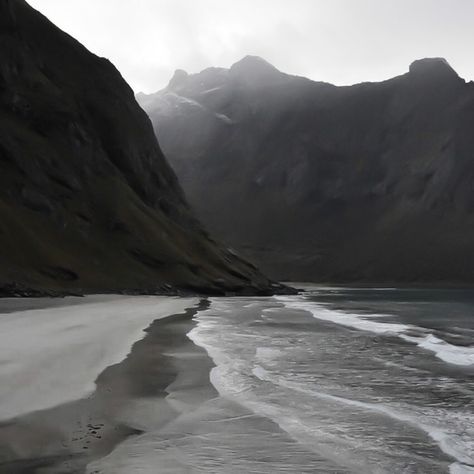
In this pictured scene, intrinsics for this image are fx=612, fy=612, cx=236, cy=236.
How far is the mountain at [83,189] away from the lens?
9106 centimetres

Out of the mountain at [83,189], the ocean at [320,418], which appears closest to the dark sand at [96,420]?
the ocean at [320,418]

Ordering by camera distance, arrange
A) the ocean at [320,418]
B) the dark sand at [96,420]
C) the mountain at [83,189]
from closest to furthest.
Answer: the dark sand at [96,420]
the ocean at [320,418]
the mountain at [83,189]

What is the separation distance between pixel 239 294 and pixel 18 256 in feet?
160

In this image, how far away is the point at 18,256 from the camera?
271ft

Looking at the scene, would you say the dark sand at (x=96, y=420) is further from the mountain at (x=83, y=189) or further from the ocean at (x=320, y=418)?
the mountain at (x=83, y=189)

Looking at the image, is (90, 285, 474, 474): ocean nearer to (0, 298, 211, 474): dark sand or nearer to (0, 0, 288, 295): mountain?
(0, 298, 211, 474): dark sand

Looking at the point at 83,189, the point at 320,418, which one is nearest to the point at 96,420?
the point at 320,418

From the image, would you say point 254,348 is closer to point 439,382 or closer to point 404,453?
point 439,382

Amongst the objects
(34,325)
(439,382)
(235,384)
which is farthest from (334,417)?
(34,325)

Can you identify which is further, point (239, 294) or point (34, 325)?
point (239, 294)

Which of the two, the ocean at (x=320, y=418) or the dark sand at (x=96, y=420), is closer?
the dark sand at (x=96, y=420)

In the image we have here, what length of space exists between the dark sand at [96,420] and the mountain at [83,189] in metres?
49.2

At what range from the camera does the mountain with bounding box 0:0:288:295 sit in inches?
3585

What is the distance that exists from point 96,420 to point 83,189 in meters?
103
